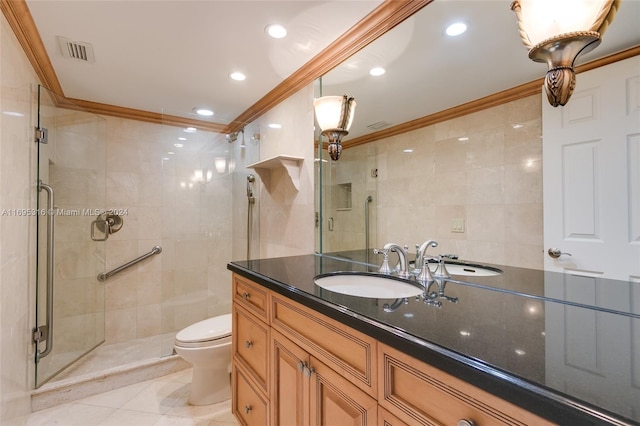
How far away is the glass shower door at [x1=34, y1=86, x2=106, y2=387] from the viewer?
1936 mm

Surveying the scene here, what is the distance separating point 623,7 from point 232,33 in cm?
161

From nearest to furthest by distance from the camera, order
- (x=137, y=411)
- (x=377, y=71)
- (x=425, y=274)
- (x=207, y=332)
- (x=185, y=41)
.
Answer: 1. (x=425, y=274)
2. (x=377, y=71)
3. (x=185, y=41)
4. (x=137, y=411)
5. (x=207, y=332)

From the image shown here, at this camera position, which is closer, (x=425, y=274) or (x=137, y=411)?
(x=425, y=274)

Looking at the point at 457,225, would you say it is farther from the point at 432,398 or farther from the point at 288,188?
the point at 288,188

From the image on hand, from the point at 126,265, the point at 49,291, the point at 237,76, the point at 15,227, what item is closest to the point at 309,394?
the point at 15,227

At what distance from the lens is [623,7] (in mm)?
811

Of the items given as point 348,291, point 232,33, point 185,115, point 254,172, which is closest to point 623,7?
point 348,291

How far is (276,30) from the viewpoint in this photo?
1.58m

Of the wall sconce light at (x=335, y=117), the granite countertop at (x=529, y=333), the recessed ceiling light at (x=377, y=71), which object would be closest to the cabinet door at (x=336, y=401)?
the granite countertop at (x=529, y=333)

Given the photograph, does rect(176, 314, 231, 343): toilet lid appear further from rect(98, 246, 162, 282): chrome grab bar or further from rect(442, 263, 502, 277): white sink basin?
rect(442, 263, 502, 277): white sink basin

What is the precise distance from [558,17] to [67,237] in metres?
3.18

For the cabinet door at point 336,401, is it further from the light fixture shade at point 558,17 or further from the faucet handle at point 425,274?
the light fixture shade at point 558,17

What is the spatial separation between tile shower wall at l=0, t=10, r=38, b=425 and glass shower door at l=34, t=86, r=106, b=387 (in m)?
0.16

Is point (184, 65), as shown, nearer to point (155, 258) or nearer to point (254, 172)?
point (254, 172)
